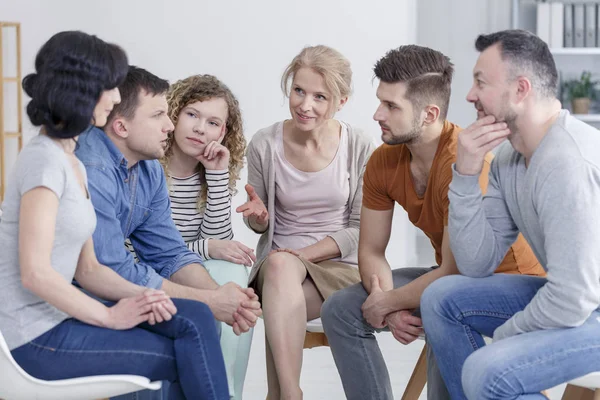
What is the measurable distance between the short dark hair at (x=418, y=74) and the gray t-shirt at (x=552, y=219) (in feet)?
1.22

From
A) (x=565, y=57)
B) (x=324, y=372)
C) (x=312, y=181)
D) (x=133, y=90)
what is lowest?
(x=324, y=372)

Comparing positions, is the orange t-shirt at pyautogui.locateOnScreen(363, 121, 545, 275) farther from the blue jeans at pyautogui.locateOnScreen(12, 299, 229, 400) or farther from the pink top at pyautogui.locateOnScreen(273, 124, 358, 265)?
the blue jeans at pyautogui.locateOnScreen(12, 299, 229, 400)

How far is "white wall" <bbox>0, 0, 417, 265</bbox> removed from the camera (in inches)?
176

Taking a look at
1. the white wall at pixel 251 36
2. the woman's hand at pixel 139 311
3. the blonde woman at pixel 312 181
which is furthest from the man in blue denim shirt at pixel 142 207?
the white wall at pixel 251 36

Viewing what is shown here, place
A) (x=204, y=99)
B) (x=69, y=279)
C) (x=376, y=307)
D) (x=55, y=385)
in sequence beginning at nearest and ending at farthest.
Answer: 1. (x=55, y=385)
2. (x=69, y=279)
3. (x=376, y=307)
4. (x=204, y=99)

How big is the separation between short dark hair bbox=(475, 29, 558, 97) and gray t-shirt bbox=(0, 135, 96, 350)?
93cm

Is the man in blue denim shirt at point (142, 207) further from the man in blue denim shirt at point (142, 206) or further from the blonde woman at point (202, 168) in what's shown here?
the blonde woman at point (202, 168)

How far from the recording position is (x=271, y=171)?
2627 millimetres

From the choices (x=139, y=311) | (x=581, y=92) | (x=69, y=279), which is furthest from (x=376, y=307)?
(x=581, y=92)

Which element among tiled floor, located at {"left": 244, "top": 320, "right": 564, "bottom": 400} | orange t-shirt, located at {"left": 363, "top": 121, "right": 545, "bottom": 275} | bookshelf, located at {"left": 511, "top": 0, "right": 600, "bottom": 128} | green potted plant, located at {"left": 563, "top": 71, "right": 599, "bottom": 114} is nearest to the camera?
orange t-shirt, located at {"left": 363, "top": 121, "right": 545, "bottom": 275}

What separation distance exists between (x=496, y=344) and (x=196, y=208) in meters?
1.19

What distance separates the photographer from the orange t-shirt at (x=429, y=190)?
2176 millimetres

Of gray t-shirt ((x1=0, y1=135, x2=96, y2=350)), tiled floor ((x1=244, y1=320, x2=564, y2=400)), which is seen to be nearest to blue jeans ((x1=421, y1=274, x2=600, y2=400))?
gray t-shirt ((x1=0, y1=135, x2=96, y2=350))

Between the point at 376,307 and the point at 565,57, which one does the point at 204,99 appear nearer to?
the point at 376,307
